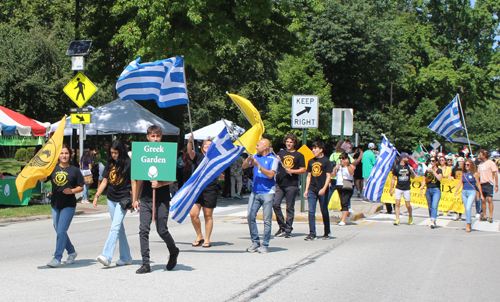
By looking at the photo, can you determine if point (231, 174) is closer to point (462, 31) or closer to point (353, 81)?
point (353, 81)

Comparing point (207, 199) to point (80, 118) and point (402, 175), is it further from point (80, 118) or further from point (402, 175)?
point (80, 118)

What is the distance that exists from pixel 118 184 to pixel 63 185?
2.50 ft

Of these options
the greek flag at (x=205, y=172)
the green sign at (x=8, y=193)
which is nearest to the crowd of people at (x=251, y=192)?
the greek flag at (x=205, y=172)

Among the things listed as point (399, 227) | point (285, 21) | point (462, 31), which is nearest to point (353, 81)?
point (462, 31)

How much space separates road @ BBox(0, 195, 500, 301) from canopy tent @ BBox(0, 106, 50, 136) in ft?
15.7

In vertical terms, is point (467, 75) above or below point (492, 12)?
below

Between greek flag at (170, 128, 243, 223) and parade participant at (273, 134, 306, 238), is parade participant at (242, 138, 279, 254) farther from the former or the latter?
parade participant at (273, 134, 306, 238)

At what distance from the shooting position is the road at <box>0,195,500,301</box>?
6000 mm

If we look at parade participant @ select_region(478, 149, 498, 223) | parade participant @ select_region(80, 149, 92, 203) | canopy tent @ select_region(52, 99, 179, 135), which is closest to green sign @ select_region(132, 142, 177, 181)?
parade participant @ select_region(478, 149, 498, 223)

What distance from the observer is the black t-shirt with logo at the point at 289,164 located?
33.8 feet

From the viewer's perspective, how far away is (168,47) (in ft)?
59.3

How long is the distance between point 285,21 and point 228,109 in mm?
16577

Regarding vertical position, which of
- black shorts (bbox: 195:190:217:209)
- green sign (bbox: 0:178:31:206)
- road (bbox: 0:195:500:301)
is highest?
black shorts (bbox: 195:190:217:209)

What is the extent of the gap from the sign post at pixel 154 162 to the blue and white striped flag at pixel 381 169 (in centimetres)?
869
